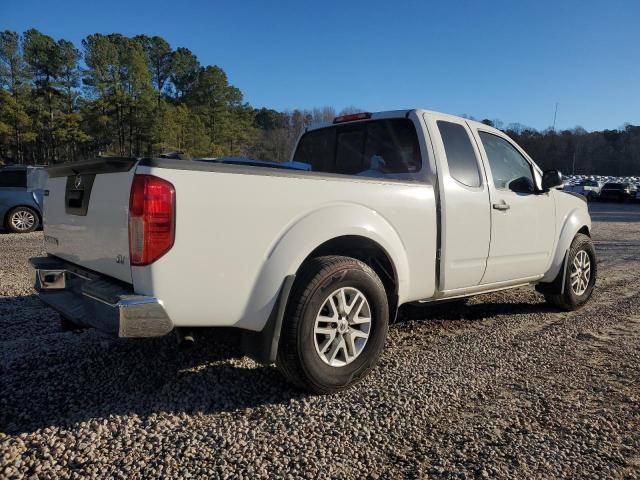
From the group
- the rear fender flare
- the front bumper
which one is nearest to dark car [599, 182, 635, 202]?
the rear fender flare

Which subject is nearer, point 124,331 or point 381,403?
point 124,331

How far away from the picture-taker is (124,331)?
2.49 metres

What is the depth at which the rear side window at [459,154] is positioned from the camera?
13.7ft

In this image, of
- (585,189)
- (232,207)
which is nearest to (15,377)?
(232,207)

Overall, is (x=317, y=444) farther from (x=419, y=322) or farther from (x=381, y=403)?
(x=419, y=322)

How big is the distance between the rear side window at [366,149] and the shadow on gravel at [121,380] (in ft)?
6.50

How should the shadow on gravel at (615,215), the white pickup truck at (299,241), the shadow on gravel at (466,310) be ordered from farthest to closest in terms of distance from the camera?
the shadow on gravel at (615,215) < the shadow on gravel at (466,310) < the white pickup truck at (299,241)

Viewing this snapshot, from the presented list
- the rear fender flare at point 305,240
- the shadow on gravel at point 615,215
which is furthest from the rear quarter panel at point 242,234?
the shadow on gravel at point 615,215

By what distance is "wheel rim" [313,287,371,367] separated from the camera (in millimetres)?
3162

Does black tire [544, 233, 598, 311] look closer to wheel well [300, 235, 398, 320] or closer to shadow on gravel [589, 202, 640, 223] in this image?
wheel well [300, 235, 398, 320]

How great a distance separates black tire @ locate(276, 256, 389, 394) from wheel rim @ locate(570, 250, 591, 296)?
10.4ft

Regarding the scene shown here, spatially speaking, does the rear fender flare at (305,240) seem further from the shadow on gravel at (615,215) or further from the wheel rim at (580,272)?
the shadow on gravel at (615,215)

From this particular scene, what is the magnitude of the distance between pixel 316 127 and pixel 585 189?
43.1 m

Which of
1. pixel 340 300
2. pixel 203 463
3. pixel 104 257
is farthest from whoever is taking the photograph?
pixel 340 300
